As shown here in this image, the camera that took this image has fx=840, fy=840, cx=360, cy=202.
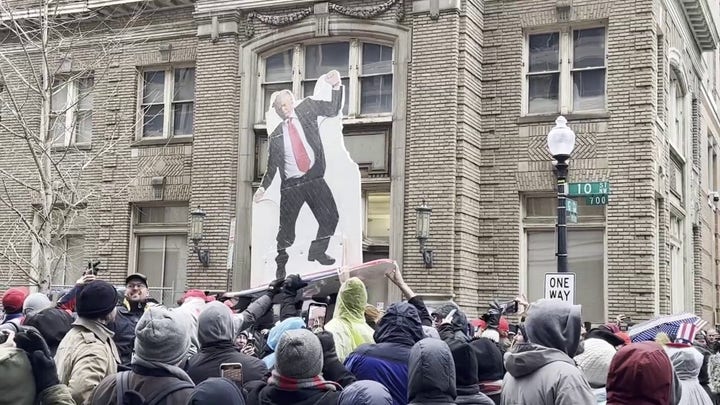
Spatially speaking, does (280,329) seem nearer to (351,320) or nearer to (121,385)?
(351,320)

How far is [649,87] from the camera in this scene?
1648 centimetres

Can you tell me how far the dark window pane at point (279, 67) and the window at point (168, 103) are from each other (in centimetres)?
239

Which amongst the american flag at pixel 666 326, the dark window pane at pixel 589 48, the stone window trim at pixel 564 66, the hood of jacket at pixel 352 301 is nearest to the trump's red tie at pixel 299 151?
the stone window trim at pixel 564 66

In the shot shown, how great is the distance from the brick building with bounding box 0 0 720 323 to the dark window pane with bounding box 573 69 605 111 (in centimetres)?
4

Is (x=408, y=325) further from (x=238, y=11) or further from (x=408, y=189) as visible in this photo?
(x=238, y=11)

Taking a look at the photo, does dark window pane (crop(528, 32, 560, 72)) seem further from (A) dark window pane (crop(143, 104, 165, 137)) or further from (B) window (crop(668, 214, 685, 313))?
(A) dark window pane (crop(143, 104, 165, 137))

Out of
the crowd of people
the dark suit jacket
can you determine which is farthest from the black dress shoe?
the crowd of people

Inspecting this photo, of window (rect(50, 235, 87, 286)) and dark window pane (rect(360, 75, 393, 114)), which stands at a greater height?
dark window pane (rect(360, 75, 393, 114))

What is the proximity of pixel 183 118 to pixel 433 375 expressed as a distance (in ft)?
55.0

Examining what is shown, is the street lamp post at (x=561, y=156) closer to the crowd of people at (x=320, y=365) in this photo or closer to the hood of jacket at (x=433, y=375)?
the crowd of people at (x=320, y=365)

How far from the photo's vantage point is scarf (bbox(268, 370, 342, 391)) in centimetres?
446

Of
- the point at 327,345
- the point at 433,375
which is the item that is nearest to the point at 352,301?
the point at 327,345

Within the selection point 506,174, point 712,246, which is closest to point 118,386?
point 506,174

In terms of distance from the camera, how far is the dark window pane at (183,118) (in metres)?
20.2
